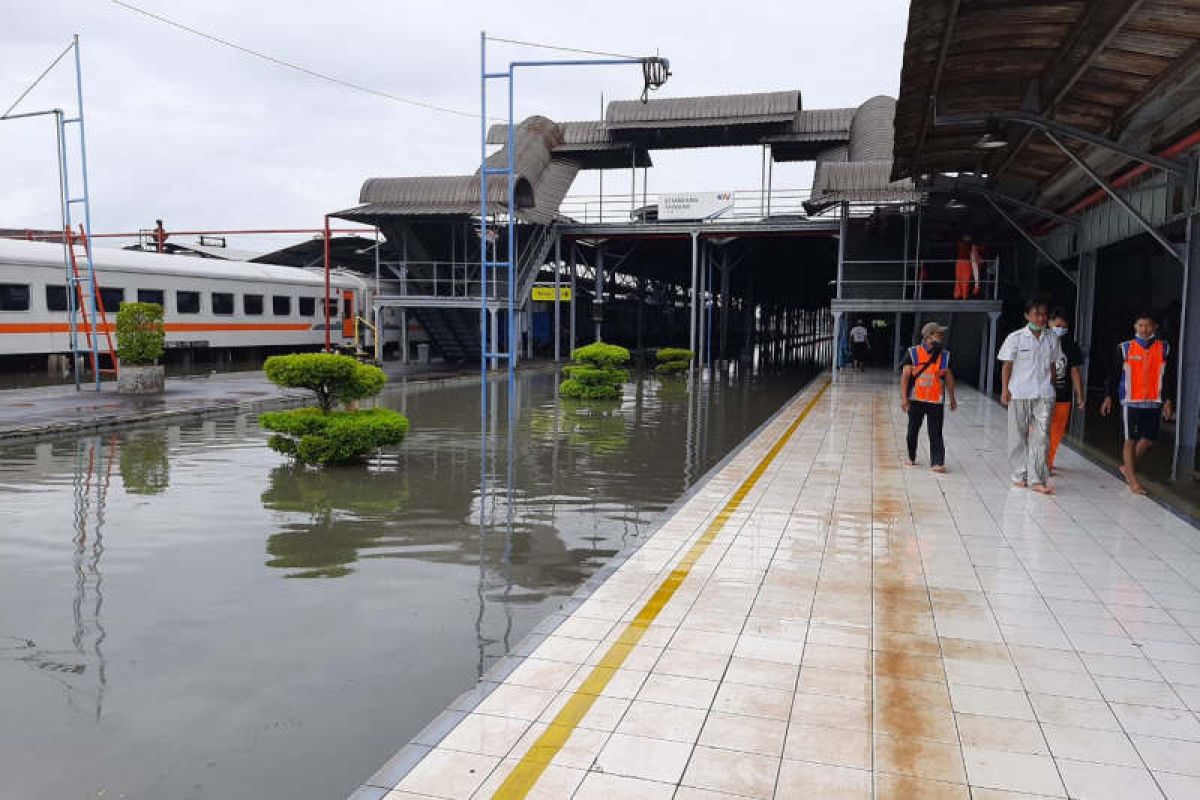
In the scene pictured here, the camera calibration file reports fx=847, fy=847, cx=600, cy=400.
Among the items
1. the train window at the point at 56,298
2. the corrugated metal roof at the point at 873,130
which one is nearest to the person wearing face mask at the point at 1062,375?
the corrugated metal roof at the point at 873,130

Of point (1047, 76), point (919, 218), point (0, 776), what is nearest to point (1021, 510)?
point (1047, 76)

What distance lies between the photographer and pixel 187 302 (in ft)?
80.8

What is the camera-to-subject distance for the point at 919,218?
21547 millimetres

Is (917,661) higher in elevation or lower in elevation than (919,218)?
lower

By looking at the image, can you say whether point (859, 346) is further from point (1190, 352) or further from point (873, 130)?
point (1190, 352)

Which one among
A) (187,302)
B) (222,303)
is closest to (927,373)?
(187,302)

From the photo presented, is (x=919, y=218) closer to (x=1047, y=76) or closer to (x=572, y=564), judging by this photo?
(x=1047, y=76)

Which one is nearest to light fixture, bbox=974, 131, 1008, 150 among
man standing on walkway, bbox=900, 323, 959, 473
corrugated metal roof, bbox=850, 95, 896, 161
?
man standing on walkway, bbox=900, 323, 959, 473

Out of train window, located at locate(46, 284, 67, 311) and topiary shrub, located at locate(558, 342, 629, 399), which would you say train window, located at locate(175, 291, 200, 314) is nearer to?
train window, located at locate(46, 284, 67, 311)

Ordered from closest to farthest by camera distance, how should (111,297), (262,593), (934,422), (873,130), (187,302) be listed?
(262,593) → (934,422) → (111,297) → (187,302) → (873,130)

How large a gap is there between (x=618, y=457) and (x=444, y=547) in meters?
4.65

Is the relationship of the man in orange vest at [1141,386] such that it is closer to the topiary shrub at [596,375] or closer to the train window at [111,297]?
the topiary shrub at [596,375]

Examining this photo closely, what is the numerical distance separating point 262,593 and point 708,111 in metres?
27.4

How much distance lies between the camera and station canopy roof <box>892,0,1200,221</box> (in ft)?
23.8
